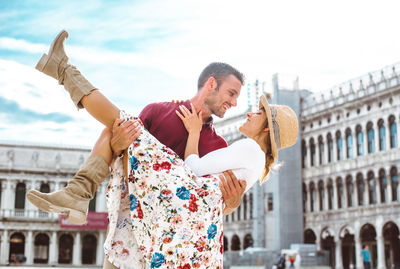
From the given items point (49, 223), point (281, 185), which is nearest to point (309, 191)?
point (281, 185)

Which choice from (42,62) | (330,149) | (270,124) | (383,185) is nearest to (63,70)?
(42,62)

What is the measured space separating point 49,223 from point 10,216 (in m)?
3.22

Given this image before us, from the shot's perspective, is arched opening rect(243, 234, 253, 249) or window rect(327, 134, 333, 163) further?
arched opening rect(243, 234, 253, 249)

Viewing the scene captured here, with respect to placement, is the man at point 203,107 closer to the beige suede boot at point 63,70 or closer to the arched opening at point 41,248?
the beige suede boot at point 63,70

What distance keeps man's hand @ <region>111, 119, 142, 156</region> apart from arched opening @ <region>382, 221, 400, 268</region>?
91.5ft

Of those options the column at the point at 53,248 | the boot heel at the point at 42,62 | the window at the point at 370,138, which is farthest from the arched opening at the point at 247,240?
the boot heel at the point at 42,62

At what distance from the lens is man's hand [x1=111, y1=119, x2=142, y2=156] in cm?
251

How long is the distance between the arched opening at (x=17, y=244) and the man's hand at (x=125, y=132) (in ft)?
161

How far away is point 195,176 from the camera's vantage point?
2559 millimetres

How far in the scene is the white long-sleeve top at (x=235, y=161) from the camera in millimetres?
2689

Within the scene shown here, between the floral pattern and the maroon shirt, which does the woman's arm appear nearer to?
the maroon shirt

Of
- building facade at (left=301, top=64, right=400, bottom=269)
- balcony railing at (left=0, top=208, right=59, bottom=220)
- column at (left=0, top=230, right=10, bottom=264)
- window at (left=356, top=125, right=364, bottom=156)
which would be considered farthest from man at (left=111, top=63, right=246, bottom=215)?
column at (left=0, top=230, right=10, bottom=264)

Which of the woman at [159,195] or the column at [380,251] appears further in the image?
the column at [380,251]

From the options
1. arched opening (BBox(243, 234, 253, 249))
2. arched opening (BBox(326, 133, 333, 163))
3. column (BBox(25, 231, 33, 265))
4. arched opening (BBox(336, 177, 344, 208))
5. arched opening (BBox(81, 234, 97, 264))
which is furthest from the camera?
arched opening (BBox(81, 234, 97, 264))
